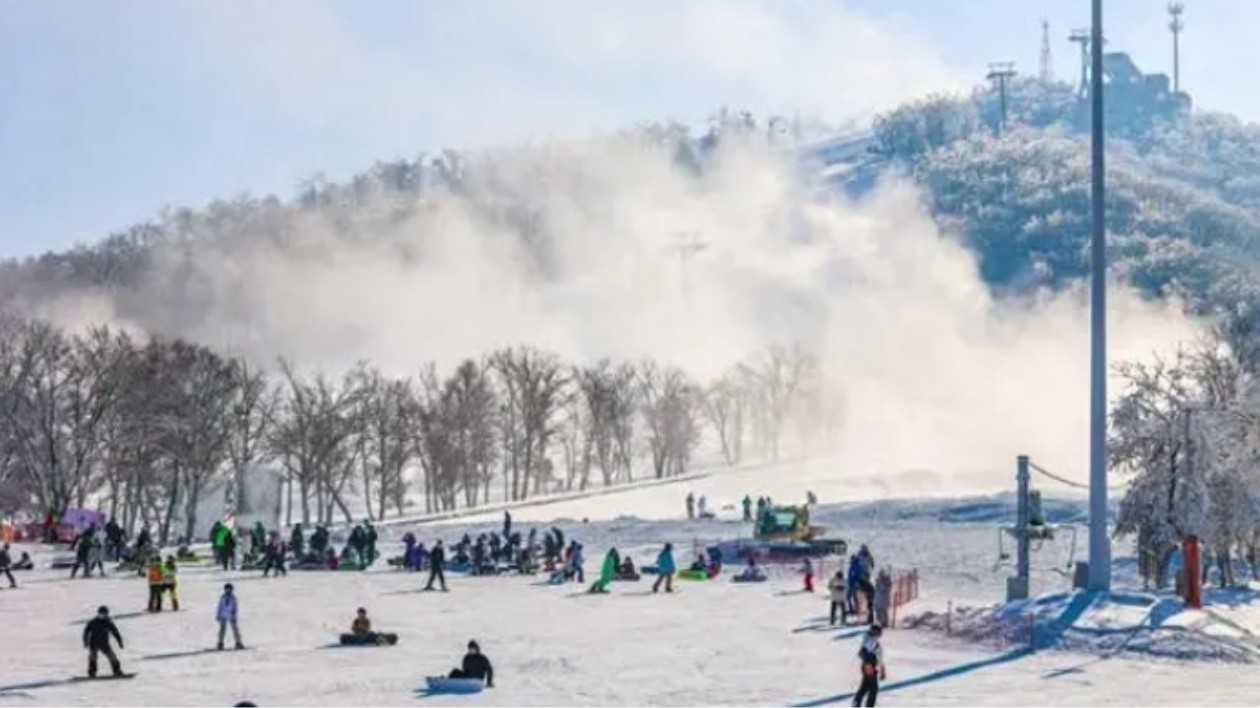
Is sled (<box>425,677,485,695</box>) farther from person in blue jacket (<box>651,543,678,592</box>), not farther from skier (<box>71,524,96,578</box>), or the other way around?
skier (<box>71,524,96,578</box>)

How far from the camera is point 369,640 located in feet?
102

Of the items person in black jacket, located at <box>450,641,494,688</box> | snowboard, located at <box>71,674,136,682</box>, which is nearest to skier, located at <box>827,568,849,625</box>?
person in black jacket, located at <box>450,641,494,688</box>

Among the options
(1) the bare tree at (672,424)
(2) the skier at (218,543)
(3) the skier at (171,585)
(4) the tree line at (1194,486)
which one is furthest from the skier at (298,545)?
(1) the bare tree at (672,424)

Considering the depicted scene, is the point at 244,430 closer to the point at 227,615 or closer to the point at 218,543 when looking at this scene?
the point at 218,543

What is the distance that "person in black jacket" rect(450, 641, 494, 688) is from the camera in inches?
1014

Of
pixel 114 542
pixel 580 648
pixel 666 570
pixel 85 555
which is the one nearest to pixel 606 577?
pixel 666 570

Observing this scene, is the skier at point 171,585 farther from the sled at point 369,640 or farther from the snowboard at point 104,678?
the snowboard at point 104,678

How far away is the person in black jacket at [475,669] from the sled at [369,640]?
5323 mm

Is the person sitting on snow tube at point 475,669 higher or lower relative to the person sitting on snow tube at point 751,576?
lower

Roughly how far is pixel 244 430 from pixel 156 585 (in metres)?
44.5

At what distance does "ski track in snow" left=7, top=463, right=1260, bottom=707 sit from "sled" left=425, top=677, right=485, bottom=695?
34 cm

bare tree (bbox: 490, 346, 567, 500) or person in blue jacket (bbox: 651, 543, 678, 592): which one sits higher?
bare tree (bbox: 490, 346, 567, 500)

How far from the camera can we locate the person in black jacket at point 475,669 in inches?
1014

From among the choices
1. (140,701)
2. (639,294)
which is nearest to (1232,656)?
(140,701)
